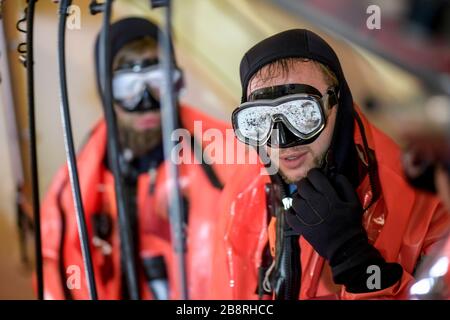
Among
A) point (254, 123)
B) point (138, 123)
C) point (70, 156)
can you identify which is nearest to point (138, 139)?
point (138, 123)

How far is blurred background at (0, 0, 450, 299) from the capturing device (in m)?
0.79

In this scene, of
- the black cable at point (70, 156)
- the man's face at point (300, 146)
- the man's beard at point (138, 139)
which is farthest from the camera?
the man's beard at point (138, 139)

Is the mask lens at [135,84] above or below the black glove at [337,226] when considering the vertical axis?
above

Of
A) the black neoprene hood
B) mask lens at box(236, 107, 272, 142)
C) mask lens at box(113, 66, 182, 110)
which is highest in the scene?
the black neoprene hood

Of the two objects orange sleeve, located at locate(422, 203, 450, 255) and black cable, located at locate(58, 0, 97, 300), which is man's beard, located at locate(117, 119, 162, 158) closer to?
black cable, located at locate(58, 0, 97, 300)

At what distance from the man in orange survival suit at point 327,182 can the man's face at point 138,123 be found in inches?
8.5

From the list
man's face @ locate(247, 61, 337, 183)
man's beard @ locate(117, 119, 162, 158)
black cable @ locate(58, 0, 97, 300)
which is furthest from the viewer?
man's beard @ locate(117, 119, 162, 158)

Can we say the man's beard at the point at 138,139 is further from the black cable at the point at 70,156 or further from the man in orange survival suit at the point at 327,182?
the man in orange survival suit at the point at 327,182

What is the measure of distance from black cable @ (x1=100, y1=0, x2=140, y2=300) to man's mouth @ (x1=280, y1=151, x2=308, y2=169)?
291 mm

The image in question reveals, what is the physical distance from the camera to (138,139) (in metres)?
1.01

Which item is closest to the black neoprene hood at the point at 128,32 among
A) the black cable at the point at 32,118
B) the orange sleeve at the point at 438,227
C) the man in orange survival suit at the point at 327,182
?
the black cable at the point at 32,118

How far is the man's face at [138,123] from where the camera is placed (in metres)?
0.96

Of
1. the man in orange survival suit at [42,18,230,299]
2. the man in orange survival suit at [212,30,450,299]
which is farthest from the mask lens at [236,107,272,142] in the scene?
the man in orange survival suit at [42,18,230,299]
